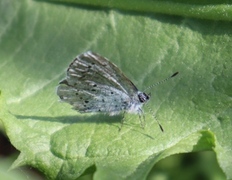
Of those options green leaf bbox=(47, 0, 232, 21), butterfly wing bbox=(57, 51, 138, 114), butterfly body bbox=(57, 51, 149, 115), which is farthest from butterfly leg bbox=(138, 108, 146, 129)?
green leaf bbox=(47, 0, 232, 21)

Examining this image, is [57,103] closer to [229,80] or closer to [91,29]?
[91,29]

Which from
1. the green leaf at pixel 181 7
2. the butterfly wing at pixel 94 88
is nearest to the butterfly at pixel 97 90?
the butterfly wing at pixel 94 88

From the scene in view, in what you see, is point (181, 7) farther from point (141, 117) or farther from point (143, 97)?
point (141, 117)

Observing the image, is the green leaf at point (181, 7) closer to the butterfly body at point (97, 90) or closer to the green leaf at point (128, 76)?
the green leaf at point (128, 76)

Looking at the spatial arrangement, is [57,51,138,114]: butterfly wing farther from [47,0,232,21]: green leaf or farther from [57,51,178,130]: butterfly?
[47,0,232,21]: green leaf

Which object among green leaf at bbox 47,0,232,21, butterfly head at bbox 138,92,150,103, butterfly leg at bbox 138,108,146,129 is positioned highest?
green leaf at bbox 47,0,232,21

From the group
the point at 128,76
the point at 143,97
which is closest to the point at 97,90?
the point at 128,76

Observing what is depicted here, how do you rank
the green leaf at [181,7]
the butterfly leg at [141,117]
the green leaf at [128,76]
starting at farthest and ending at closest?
the green leaf at [181,7]
the butterfly leg at [141,117]
the green leaf at [128,76]
